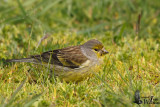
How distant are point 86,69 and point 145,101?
4.88ft

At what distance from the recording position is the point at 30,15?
7.99 m

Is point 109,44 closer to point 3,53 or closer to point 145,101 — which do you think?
point 3,53

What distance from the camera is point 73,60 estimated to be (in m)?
5.54

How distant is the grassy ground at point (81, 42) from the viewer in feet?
14.3

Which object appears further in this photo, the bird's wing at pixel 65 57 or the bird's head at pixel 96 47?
the bird's head at pixel 96 47

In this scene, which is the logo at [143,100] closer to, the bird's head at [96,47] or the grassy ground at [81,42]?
the grassy ground at [81,42]

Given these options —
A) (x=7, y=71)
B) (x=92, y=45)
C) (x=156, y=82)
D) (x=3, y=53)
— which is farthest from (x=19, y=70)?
(x=156, y=82)

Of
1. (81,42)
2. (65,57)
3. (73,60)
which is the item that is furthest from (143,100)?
(81,42)

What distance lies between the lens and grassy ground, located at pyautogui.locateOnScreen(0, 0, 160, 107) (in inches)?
172

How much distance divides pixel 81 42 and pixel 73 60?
1573mm

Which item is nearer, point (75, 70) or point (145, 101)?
point (145, 101)

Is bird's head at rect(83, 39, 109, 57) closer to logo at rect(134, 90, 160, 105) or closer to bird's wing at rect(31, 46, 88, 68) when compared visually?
bird's wing at rect(31, 46, 88, 68)

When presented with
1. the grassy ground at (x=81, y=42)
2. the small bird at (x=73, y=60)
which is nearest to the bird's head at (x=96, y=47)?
the small bird at (x=73, y=60)

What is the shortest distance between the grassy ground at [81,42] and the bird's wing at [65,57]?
0.25 metres
